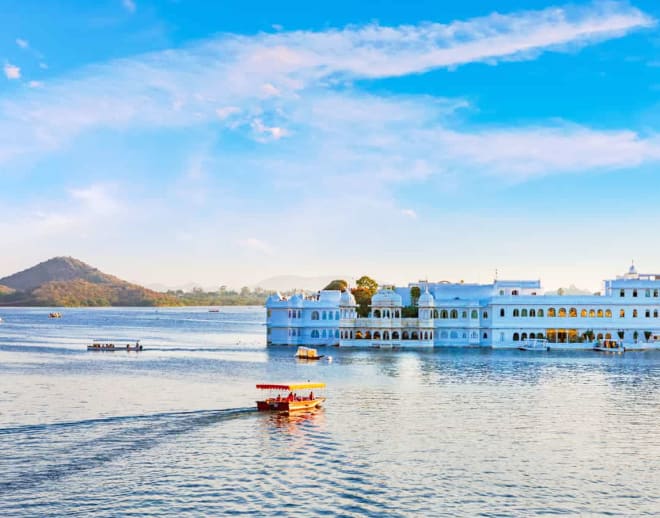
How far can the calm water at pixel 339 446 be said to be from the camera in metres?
34.1

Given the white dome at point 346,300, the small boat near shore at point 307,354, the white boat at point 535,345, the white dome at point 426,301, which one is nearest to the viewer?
the small boat near shore at point 307,354

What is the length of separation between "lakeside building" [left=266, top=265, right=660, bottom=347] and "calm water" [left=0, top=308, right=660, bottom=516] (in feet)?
130

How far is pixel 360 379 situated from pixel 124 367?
2870 cm

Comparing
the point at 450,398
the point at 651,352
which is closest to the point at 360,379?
the point at 450,398

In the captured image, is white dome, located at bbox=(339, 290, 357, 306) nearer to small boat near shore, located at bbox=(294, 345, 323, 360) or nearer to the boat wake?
small boat near shore, located at bbox=(294, 345, 323, 360)

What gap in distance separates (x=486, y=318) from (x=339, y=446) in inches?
3166

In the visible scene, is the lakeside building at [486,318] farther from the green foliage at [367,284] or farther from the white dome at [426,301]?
the green foliage at [367,284]

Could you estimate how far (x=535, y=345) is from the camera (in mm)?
114750

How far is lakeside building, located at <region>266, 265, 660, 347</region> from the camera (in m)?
118

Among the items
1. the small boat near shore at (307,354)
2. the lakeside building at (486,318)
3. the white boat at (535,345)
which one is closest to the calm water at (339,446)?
the small boat near shore at (307,354)

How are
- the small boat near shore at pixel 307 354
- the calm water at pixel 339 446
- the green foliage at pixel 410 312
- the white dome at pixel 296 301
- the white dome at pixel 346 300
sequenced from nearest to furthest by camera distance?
1. the calm water at pixel 339 446
2. the small boat near shore at pixel 307 354
3. the white dome at pixel 346 300
4. the white dome at pixel 296 301
5. the green foliage at pixel 410 312

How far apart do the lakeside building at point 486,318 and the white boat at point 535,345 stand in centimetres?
180

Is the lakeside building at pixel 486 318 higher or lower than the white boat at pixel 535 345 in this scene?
higher

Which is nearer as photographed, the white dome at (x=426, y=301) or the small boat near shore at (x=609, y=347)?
the small boat near shore at (x=609, y=347)
